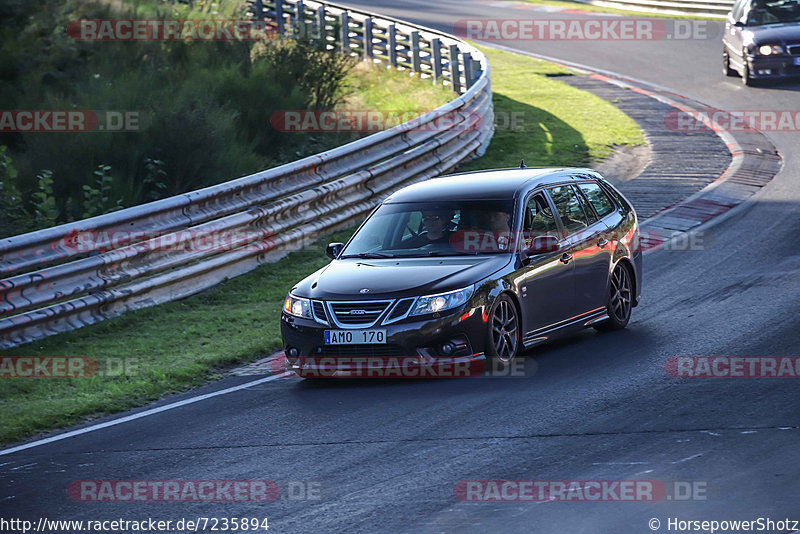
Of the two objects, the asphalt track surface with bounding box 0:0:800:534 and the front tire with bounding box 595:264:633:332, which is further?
the front tire with bounding box 595:264:633:332

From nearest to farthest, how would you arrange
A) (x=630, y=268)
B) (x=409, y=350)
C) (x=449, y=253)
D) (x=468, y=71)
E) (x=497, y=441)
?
(x=497, y=441)
(x=409, y=350)
(x=449, y=253)
(x=630, y=268)
(x=468, y=71)

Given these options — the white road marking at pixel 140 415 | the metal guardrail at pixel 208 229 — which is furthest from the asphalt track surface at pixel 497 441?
the metal guardrail at pixel 208 229

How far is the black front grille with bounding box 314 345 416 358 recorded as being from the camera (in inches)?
367

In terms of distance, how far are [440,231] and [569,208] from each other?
1523mm

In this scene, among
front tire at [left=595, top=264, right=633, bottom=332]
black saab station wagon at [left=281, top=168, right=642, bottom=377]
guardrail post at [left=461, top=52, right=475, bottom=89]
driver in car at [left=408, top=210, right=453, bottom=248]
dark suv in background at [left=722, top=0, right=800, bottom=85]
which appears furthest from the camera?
dark suv in background at [left=722, top=0, right=800, bottom=85]

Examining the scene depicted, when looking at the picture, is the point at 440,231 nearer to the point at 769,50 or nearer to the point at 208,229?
the point at 208,229

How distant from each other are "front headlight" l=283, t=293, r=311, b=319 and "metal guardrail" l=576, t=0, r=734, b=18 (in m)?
32.1

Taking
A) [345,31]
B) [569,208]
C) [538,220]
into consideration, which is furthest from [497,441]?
[345,31]

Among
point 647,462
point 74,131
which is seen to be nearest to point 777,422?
point 647,462

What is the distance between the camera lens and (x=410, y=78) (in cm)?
2705

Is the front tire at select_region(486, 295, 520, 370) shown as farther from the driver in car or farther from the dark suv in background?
the dark suv in background

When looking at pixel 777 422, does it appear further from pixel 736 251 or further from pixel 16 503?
pixel 736 251

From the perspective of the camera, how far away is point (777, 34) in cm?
2514

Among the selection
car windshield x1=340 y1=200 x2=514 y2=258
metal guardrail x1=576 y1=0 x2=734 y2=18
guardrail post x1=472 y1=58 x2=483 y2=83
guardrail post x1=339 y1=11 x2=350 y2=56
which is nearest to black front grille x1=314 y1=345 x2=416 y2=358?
car windshield x1=340 y1=200 x2=514 y2=258
